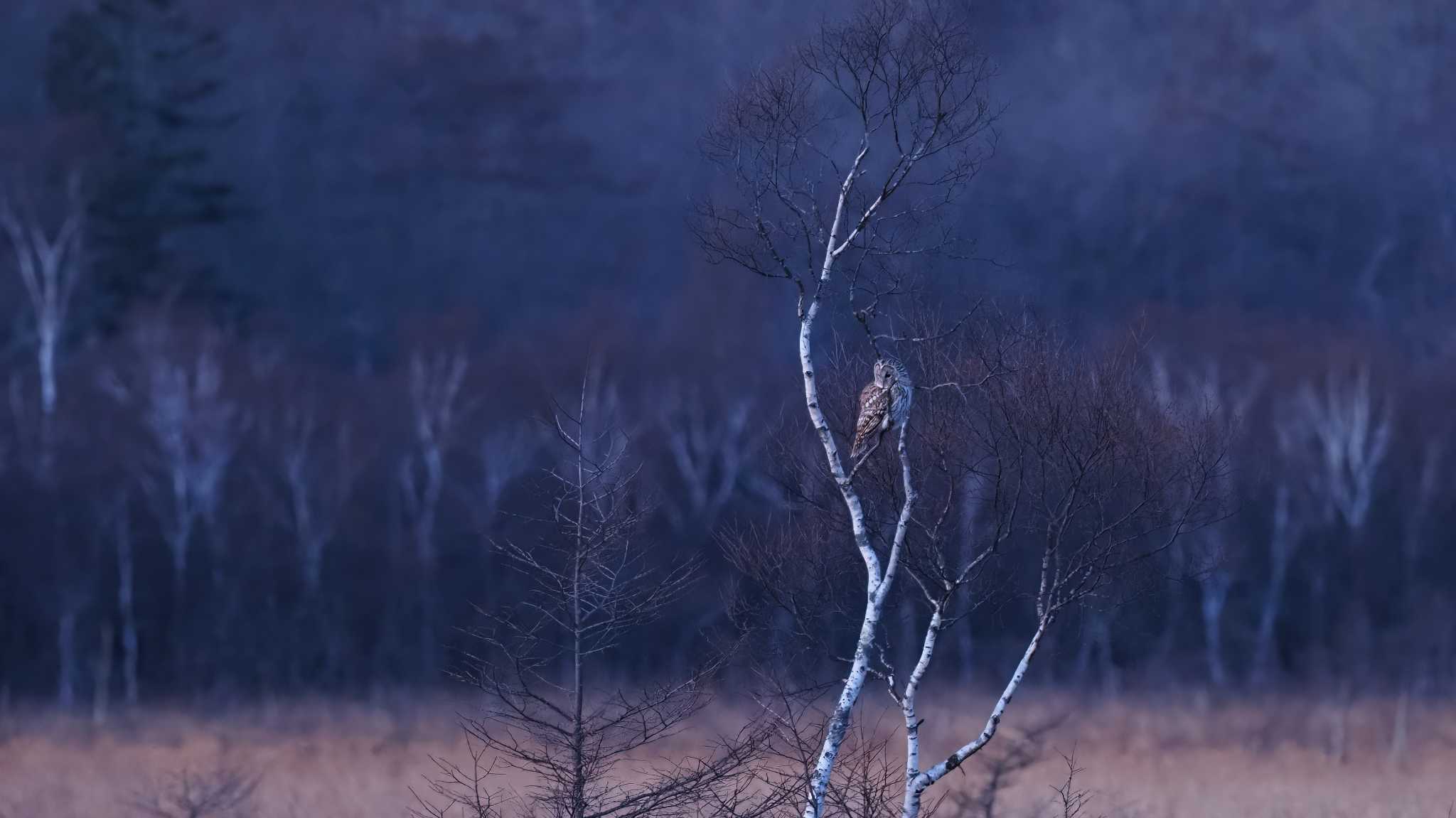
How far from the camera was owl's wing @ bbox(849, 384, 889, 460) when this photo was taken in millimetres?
9992

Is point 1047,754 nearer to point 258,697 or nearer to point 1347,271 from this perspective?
point 258,697

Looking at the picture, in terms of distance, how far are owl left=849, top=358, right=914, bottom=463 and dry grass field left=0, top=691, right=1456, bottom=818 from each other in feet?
21.5

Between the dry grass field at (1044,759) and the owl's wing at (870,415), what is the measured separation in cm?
650

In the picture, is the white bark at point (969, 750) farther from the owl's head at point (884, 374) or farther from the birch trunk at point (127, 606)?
the birch trunk at point (127, 606)

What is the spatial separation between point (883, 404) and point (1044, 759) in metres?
8.48

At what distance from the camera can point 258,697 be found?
27.5 meters

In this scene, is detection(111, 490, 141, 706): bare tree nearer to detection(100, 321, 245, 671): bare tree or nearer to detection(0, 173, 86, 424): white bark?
detection(100, 321, 245, 671): bare tree

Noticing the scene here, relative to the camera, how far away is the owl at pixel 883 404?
390 inches

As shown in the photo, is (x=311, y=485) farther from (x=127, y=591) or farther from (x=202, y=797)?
(x=202, y=797)

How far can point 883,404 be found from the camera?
9977mm

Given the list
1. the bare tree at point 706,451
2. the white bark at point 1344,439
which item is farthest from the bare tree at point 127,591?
the white bark at point 1344,439

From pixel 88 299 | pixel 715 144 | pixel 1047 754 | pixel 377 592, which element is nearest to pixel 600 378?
pixel 377 592

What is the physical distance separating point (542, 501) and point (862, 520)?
2108 millimetres

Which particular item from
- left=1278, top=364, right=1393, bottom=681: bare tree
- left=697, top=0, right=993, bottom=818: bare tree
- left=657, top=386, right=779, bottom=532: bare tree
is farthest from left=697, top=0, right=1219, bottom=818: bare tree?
left=1278, top=364, right=1393, bottom=681: bare tree
